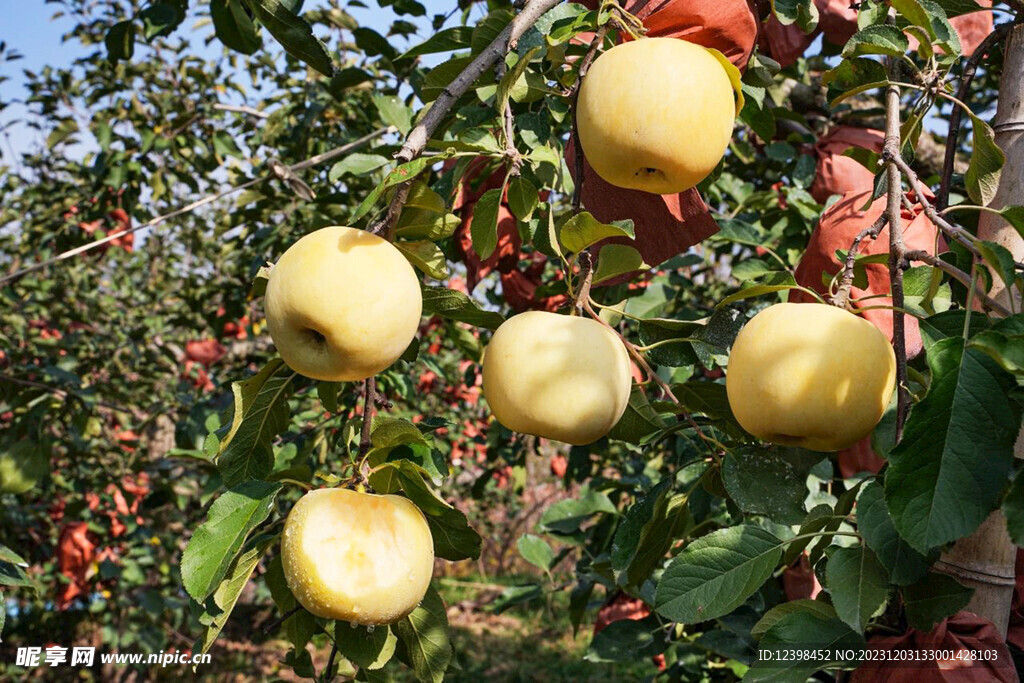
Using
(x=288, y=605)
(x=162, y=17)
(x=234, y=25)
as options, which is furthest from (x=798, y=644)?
(x=162, y=17)

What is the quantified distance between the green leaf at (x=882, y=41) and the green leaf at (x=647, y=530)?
23.0 inches

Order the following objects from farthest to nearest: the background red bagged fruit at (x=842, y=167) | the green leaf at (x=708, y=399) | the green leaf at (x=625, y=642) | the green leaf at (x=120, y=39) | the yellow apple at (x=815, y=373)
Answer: the background red bagged fruit at (x=842, y=167)
the green leaf at (x=120, y=39)
the green leaf at (x=625, y=642)
the green leaf at (x=708, y=399)
the yellow apple at (x=815, y=373)

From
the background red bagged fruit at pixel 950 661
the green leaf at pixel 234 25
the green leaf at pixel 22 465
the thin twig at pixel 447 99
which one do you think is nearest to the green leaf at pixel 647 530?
the background red bagged fruit at pixel 950 661

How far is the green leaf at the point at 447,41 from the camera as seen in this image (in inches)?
46.1

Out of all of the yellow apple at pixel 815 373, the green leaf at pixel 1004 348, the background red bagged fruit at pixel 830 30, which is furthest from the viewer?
the background red bagged fruit at pixel 830 30

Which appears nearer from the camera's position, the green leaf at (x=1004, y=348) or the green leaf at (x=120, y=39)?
the green leaf at (x=1004, y=348)

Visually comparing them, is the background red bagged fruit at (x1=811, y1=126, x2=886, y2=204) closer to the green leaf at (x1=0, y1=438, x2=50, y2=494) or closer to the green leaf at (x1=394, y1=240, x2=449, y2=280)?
the green leaf at (x1=394, y1=240, x2=449, y2=280)

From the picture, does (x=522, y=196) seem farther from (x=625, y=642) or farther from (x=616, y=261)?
(x=625, y=642)

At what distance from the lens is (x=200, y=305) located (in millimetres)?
2973

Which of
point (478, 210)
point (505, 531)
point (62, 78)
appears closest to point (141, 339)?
point (62, 78)

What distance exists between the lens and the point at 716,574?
85 cm

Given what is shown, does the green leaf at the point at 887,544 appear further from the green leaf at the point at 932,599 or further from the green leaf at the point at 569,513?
the green leaf at the point at 569,513

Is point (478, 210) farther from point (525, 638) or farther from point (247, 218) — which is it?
point (525, 638)

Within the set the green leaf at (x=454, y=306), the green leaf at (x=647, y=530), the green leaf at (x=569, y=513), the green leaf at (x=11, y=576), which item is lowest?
the green leaf at (x=569, y=513)
